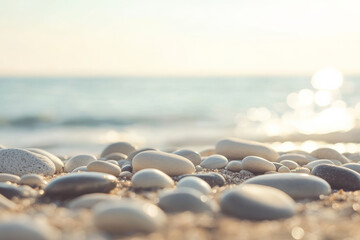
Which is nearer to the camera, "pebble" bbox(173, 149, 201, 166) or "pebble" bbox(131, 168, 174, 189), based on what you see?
"pebble" bbox(131, 168, 174, 189)

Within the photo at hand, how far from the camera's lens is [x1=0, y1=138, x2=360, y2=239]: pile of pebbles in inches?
61.9

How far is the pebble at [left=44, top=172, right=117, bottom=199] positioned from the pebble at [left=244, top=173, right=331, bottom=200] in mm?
816

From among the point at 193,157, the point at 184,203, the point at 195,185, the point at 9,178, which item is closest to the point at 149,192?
the point at 195,185

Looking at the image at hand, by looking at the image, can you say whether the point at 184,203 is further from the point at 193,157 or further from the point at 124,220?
the point at 193,157

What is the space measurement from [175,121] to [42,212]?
1192 centimetres

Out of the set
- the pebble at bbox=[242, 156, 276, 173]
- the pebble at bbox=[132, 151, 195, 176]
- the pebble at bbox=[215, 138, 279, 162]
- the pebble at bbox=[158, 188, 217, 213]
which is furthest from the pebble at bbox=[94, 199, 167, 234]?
the pebble at bbox=[215, 138, 279, 162]

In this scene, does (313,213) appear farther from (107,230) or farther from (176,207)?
(107,230)

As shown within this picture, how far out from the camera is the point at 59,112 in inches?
633

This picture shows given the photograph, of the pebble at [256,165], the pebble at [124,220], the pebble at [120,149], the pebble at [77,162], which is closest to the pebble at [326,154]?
the pebble at [256,165]

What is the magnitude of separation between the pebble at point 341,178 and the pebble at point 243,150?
3.23 feet

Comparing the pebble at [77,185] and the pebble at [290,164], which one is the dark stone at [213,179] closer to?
the pebble at [77,185]

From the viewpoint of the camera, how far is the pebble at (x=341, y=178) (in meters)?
2.80

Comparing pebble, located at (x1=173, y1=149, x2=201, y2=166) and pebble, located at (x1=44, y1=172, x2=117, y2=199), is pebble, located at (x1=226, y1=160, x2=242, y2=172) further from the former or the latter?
pebble, located at (x1=44, y1=172, x2=117, y2=199)

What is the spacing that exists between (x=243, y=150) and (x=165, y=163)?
3.60 feet
